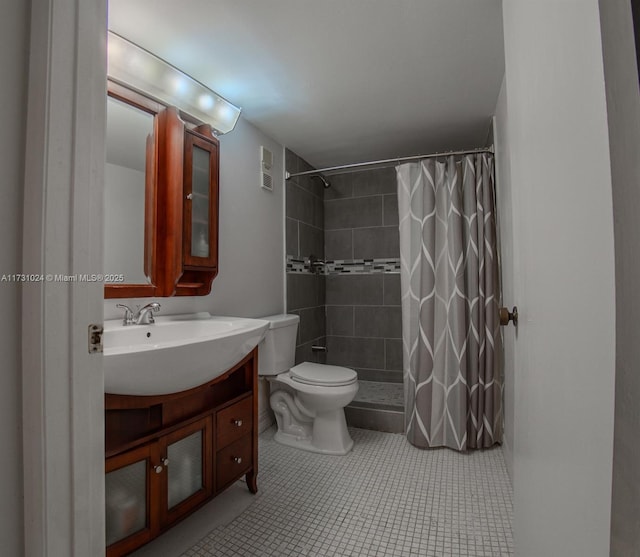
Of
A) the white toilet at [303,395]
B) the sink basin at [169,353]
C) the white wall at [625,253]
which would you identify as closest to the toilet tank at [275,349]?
the white toilet at [303,395]

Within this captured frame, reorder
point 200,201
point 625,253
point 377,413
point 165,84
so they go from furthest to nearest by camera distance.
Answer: point 377,413, point 200,201, point 165,84, point 625,253

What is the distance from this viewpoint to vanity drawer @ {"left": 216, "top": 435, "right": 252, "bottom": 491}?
145 cm

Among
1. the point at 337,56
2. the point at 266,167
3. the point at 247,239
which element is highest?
the point at 337,56

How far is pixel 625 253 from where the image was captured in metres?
0.34

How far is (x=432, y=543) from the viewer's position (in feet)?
4.41

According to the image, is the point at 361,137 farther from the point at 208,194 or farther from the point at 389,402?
the point at 389,402

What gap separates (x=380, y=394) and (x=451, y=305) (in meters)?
1.06

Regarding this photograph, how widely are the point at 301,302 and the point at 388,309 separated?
0.86 meters

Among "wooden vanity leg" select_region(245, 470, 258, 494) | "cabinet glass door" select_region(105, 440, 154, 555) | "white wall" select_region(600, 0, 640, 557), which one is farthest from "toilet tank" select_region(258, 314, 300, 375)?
"white wall" select_region(600, 0, 640, 557)

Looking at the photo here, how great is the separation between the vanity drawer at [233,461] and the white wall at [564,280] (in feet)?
3.61

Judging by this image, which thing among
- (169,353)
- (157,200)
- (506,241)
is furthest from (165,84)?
(506,241)

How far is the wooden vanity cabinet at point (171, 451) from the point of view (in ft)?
3.51

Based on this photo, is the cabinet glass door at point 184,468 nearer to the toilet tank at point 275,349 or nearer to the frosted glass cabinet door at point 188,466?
the frosted glass cabinet door at point 188,466

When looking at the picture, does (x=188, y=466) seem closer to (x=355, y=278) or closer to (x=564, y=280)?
(x=564, y=280)
